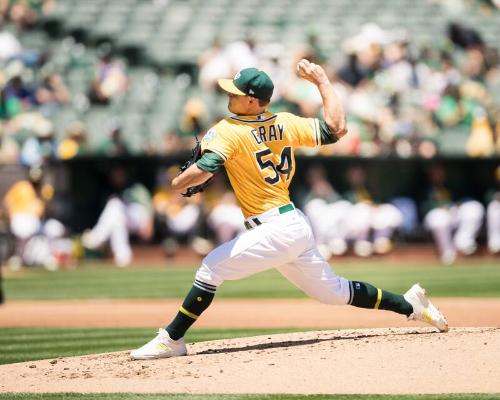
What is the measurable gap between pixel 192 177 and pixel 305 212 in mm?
13060

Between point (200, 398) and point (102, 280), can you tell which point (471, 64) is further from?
point (200, 398)

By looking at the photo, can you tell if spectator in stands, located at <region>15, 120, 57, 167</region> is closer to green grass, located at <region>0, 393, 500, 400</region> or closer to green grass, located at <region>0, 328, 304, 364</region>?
green grass, located at <region>0, 328, 304, 364</region>

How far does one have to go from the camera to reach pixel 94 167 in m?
19.8

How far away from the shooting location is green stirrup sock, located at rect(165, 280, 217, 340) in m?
6.85

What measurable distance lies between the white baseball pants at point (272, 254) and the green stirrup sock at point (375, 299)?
21 cm

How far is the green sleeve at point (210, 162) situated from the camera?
A: 257 inches

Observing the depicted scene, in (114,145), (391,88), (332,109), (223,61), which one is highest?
(332,109)

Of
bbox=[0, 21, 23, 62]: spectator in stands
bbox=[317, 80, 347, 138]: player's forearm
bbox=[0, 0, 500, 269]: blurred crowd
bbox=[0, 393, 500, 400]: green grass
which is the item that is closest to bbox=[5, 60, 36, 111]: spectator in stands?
bbox=[0, 0, 500, 269]: blurred crowd

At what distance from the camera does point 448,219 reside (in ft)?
63.7

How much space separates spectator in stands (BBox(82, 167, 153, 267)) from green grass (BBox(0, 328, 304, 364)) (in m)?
8.74

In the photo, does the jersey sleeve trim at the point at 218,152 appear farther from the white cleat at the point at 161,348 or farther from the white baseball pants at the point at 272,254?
the white cleat at the point at 161,348

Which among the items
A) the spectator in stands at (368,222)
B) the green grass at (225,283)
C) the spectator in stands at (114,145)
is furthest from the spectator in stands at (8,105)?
the spectator in stands at (368,222)

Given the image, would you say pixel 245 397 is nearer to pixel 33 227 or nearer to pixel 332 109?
pixel 332 109

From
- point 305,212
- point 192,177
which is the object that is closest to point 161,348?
point 192,177
